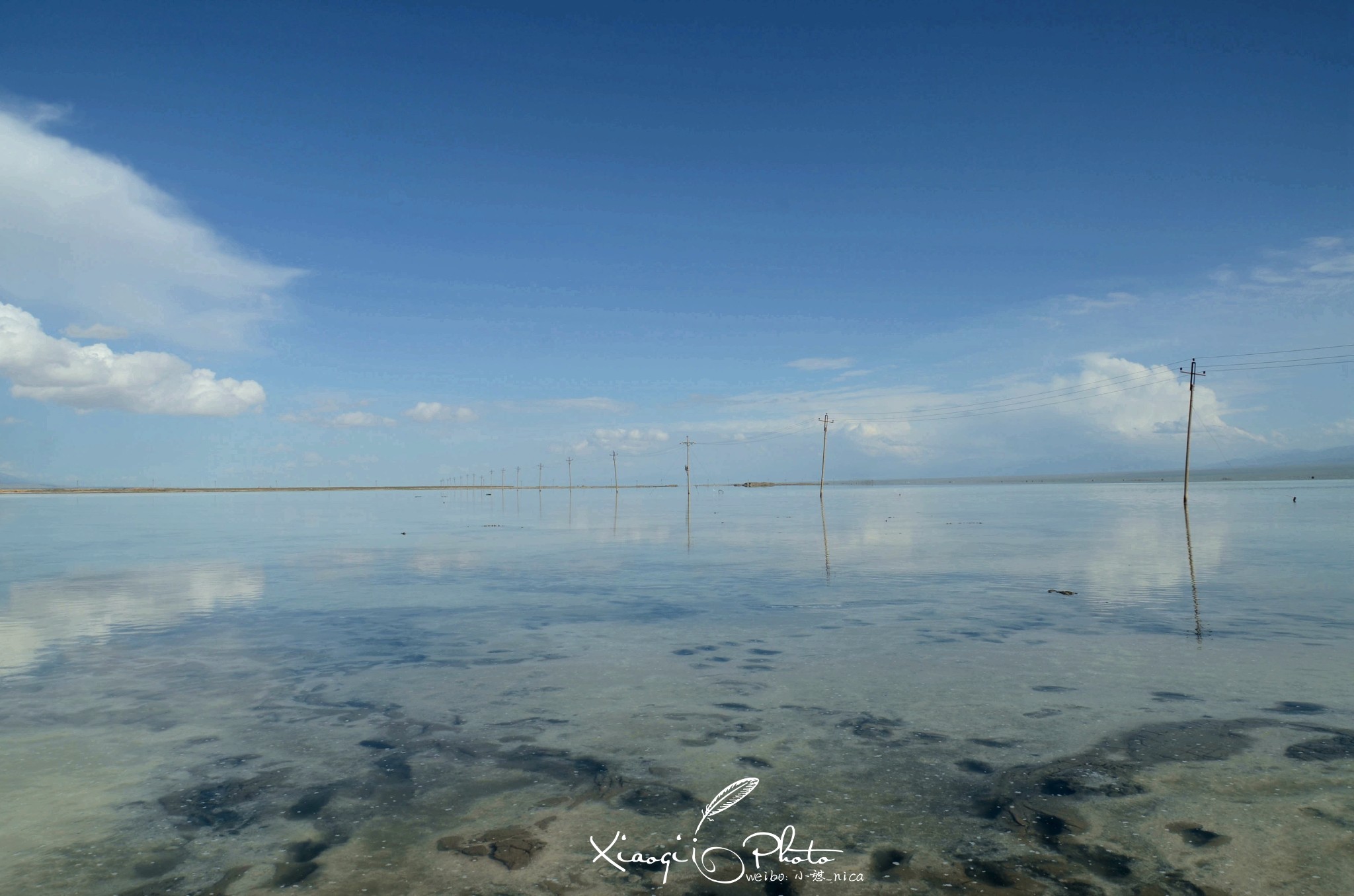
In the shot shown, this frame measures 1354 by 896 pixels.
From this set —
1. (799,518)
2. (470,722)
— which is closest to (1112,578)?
(470,722)

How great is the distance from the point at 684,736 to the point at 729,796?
156 cm

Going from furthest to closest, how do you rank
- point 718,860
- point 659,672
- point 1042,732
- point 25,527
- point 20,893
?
Result: 1. point 25,527
2. point 659,672
3. point 1042,732
4. point 718,860
5. point 20,893

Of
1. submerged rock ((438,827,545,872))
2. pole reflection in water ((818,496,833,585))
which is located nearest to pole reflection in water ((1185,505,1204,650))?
pole reflection in water ((818,496,833,585))

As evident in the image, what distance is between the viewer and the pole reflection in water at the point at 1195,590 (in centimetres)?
1248

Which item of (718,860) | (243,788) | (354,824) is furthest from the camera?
(243,788)

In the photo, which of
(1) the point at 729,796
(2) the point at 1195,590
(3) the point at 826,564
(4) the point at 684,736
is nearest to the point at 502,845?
(1) the point at 729,796

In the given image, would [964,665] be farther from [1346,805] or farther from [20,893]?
[20,893]

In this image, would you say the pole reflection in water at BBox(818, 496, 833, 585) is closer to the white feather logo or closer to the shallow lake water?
the shallow lake water

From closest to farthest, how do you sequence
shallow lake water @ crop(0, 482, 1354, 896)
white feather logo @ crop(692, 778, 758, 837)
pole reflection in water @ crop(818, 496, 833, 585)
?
1. shallow lake water @ crop(0, 482, 1354, 896)
2. white feather logo @ crop(692, 778, 758, 837)
3. pole reflection in water @ crop(818, 496, 833, 585)

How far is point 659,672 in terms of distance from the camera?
10828 mm

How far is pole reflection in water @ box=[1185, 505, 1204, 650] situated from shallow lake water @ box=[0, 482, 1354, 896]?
5.1 inches

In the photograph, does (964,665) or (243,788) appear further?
(964,665)

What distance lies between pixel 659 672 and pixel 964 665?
4216 millimetres

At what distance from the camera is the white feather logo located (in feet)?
20.9
